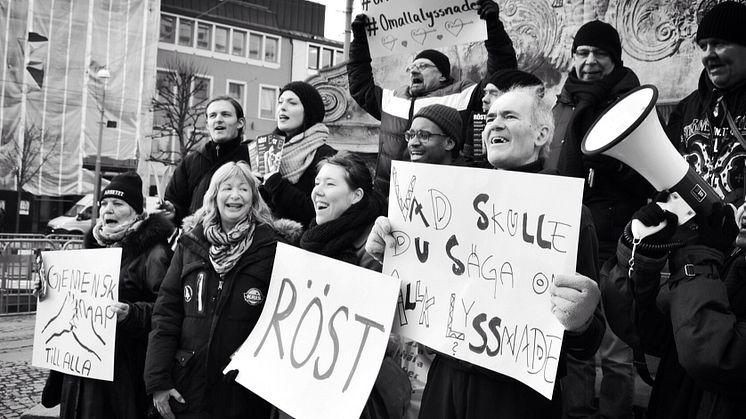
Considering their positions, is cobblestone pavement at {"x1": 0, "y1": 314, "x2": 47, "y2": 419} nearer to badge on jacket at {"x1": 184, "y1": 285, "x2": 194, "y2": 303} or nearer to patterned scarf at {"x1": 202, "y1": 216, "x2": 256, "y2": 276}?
badge on jacket at {"x1": 184, "y1": 285, "x2": 194, "y2": 303}

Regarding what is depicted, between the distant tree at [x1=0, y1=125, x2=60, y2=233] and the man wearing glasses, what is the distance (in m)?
29.7

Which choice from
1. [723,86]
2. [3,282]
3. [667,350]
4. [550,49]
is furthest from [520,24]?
[3,282]

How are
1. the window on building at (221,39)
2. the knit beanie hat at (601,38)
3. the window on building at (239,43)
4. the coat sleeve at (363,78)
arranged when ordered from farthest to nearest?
the window on building at (239,43) < the window on building at (221,39) < the coat sleeve at (363,78) < the knit beanie hat at (601,38)

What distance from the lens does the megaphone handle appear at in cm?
226

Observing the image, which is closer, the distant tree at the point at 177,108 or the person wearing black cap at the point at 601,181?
the person wearing black cap at the point at 601,181

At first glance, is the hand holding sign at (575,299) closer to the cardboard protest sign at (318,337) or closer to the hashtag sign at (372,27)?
the cardboard protest sign at (318,337)

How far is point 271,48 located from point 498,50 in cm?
4354

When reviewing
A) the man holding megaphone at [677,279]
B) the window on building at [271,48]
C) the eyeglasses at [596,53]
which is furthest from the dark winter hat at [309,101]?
the window on building at [271,48]

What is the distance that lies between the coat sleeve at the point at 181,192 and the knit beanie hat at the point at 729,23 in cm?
353

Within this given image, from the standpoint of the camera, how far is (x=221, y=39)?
1752 inches

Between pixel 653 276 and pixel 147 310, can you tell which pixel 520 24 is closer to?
pixel 147 310

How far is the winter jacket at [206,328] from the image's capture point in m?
3.63

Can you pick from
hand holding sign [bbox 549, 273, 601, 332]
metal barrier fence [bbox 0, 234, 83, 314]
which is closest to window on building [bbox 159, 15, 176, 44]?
metal barrier fence [bbox 0, 234, 83, 314]

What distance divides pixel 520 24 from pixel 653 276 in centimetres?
507
